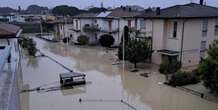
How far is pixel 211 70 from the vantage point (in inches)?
498

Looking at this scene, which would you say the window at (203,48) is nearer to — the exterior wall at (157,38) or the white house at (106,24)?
the exterior wall at (157,38)

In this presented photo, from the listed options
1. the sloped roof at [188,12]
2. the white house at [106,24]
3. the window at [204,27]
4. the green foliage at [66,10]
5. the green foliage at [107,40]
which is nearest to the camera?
the sloped roof at [188,12]

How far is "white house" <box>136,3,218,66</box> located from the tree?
7.47 m

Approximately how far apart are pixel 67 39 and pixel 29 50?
12.1 metres

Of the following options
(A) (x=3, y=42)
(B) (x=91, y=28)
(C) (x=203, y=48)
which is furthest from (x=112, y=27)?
(A) (x=3, y=42)

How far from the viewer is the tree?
12.4 meters

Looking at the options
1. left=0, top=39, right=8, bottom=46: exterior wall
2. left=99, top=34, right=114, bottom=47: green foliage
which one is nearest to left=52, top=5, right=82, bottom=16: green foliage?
left=99, top=34, right=114, bottom=47: green foliage

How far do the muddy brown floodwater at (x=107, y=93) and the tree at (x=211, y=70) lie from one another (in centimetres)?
102

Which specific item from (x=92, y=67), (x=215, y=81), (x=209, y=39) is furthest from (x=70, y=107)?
(x=209, y=39)

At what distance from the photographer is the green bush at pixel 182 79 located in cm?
1579

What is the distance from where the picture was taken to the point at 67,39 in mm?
40906

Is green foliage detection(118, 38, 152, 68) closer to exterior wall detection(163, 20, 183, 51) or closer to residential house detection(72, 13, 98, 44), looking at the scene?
exterior wall detection(163, 20, 183, 51)

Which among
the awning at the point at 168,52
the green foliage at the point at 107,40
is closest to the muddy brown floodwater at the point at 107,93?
the awning at the point at 168,52

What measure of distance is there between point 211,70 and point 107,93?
19.9 ft
